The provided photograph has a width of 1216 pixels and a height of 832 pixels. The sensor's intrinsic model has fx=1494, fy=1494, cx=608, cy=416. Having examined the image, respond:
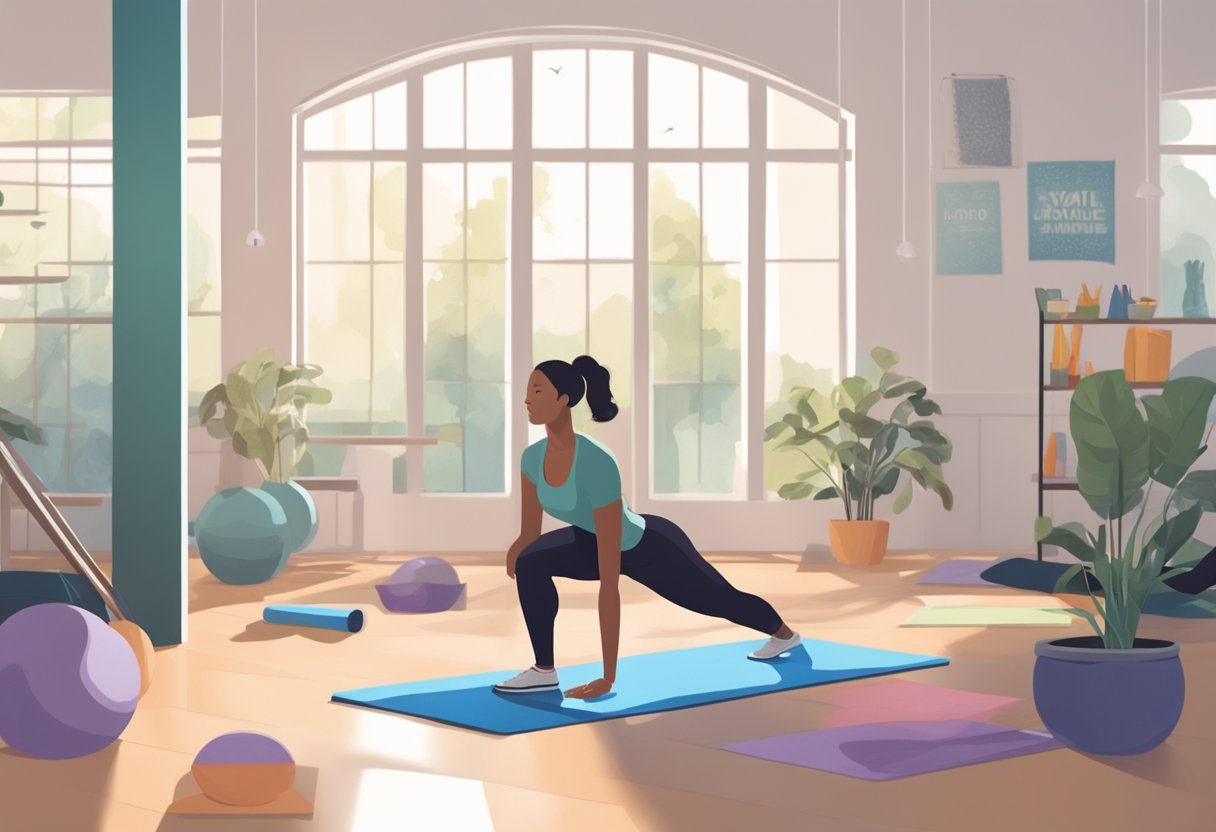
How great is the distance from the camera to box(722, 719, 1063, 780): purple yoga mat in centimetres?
350

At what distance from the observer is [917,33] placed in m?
8.91

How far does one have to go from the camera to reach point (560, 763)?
3568 millimetres

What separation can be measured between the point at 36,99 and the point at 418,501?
3.28m

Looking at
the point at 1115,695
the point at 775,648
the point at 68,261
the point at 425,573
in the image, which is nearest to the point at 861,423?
the point at 425,573

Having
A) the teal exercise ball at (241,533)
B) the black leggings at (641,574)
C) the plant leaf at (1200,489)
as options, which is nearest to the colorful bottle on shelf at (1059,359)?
the plant leaf at (1200,489)

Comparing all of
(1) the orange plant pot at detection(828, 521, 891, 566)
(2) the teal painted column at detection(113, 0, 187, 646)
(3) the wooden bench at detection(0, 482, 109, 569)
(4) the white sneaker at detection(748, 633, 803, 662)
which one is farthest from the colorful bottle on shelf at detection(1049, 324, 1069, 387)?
(3) the wooden bench at detection(0, 482, 109, 569)

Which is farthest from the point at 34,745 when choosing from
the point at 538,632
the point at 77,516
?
the point at 77,516

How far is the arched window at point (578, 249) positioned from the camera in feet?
29.6

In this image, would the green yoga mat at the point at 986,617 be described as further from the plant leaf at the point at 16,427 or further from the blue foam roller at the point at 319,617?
the plant leaf at the point at 16,427

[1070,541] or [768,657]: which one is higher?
[1070,541]

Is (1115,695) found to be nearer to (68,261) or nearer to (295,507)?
(295,507)

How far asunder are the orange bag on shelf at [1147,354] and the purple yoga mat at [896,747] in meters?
4.16

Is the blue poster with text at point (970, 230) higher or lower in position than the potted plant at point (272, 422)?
higher

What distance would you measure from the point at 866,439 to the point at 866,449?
48 centimetres
